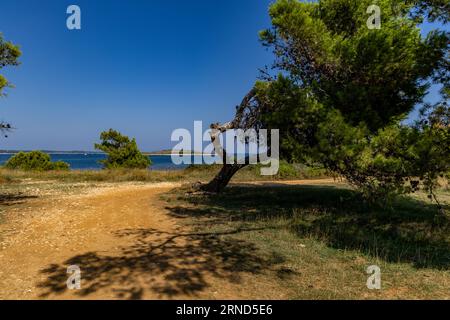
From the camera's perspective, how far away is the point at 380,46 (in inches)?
383

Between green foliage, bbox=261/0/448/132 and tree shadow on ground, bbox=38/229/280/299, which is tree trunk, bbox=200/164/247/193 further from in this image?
tree shadow on ground, bbox=38/229/280/299

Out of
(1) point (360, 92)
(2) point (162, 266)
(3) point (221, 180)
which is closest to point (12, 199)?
(3) point (221, 180)

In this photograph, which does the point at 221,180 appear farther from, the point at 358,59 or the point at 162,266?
the point at 162,266

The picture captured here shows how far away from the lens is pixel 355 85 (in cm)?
1007

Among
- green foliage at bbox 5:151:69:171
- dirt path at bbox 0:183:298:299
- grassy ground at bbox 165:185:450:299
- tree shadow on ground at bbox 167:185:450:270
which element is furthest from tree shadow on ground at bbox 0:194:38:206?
green foliage at bbox 5:151:69:171

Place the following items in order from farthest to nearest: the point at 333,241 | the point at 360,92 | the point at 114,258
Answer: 1. the point at 360,92
2. the point at 333,241
3. the point at 114,258

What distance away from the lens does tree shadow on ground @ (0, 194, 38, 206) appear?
14.0 m

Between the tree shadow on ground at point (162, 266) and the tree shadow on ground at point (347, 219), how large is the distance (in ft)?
7.67

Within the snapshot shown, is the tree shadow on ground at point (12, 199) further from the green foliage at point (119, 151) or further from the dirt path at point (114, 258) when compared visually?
the green foliage at point (119, 151)

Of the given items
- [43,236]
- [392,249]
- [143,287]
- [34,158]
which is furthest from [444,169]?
[34,158]

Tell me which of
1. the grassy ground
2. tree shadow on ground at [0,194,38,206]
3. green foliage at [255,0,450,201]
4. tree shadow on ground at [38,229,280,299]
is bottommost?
the grassy ground

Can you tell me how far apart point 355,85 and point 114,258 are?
8052 mm

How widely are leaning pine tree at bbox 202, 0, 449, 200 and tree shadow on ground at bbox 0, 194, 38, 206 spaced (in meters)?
10.9
